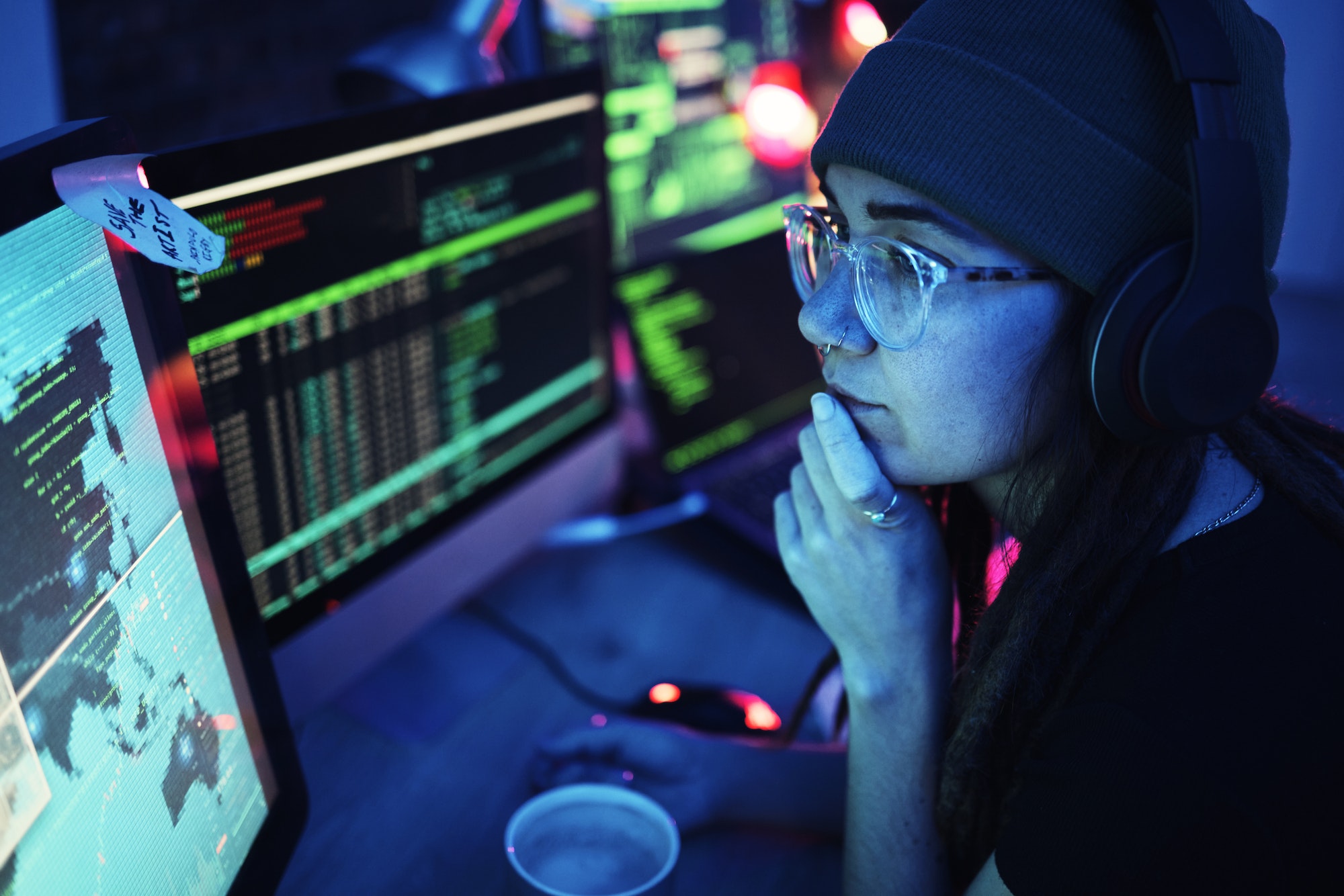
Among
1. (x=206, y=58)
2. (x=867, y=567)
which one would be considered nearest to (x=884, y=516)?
(x=867, y=567)

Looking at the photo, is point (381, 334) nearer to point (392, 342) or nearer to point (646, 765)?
point (392, 342)

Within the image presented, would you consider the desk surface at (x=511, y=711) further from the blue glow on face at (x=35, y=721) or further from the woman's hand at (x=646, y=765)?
the blue glow on face at (x=35, y=721)

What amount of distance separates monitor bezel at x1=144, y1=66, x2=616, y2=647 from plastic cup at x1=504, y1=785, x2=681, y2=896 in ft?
0.93

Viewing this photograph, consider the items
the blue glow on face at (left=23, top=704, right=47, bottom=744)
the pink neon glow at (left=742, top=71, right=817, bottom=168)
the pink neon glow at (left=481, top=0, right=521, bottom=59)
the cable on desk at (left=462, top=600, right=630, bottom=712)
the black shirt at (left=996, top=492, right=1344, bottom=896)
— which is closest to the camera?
the blue glow on face at (left=23, top=704, right=47, bottom=744)

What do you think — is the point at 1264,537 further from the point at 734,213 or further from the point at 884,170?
the point at 734,213

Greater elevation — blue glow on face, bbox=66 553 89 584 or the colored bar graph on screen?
the colored bar graph on screen

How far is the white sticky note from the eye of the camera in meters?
0.45

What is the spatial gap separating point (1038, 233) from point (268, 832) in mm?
623

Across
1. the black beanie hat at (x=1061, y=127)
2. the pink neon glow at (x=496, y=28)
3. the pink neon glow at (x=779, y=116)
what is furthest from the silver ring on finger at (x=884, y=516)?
the pink neon glow at (x=779, y=116)

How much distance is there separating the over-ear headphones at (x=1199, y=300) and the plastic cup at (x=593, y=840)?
41 cm

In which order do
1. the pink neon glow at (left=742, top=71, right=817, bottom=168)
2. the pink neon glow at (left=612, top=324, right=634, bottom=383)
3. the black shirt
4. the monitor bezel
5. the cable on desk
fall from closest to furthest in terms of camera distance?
the black shirt, the monitor bezel, the cable on desk, the pink neon glow at (left=612, top=324, right=634, bottom=383), the pink neon glow at (left=742, top=71, right=817, bottom=168)

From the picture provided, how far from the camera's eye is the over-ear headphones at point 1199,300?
0.55 metres

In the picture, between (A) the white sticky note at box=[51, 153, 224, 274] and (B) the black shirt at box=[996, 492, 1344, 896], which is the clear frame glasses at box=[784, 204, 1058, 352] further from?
(A) the white sticky note at box=[51, 153, 224, 274]

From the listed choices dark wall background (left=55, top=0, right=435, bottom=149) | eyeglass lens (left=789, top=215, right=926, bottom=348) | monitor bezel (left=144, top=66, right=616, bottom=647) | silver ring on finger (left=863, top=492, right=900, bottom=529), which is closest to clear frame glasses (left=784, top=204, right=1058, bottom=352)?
eyeglass lens (left=789, top=215, right=926, bottom=348)
